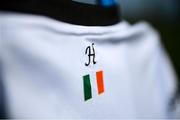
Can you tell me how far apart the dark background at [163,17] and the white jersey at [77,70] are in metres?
0.60

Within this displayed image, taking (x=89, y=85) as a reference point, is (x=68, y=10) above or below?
above

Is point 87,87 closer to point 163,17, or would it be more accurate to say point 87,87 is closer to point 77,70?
point 77,70

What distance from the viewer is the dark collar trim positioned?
1.22 feet

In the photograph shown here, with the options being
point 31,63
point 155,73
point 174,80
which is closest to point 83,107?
point 31,63

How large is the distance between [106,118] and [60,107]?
0.45 feet

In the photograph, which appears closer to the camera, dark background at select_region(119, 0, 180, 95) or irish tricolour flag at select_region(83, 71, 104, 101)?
irish tricolour flag at select_region(83, 71, 104, 101)

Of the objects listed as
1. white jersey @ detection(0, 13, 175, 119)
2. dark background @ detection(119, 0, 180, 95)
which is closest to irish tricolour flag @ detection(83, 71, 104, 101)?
white jersey @ detection(0, 13, 175, 119)

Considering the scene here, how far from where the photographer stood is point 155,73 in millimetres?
783

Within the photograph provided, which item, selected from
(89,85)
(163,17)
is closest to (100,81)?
(89,85)

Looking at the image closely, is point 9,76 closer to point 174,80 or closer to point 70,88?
point 70,88

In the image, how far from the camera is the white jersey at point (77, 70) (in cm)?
36

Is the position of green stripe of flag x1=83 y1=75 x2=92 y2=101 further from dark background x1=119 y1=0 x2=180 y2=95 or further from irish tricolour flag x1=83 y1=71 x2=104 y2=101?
dark background x1=119 y1=0 x2=180 y2=95

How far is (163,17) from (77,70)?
1160 mm

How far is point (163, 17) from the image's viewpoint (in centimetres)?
155
